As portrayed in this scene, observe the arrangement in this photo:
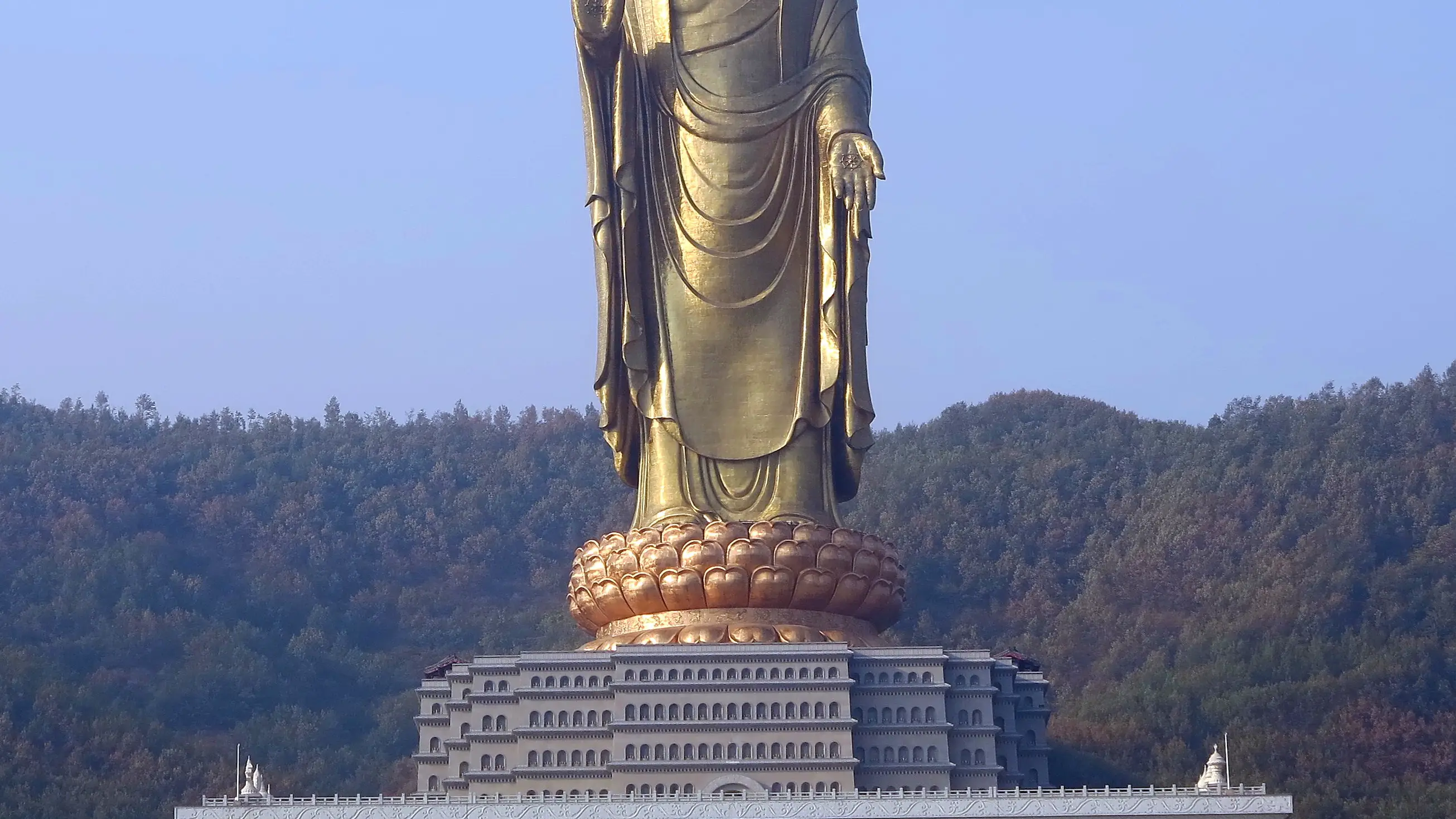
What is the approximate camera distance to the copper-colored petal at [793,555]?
19.5 m

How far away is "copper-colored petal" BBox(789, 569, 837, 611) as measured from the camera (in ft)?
63.9

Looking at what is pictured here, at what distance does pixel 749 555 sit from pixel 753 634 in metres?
0.57

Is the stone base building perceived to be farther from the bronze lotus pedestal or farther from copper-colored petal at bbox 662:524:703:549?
copper-colored petal at bbox 662:524:703:549

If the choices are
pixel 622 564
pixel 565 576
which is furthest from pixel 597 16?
pixel 565 576

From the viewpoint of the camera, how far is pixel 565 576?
34.9 meters

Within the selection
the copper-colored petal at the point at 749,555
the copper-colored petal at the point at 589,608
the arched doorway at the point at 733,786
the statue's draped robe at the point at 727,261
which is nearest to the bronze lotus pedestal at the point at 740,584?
the copper-colored petal at the point at 749,555

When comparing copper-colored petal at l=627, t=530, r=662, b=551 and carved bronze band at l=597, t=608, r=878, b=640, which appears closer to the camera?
carved bronze band at l=597, t=608, r=878, b=640

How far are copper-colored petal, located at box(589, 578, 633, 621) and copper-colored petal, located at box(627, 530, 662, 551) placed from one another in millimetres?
296

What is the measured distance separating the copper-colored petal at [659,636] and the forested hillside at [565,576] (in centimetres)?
651

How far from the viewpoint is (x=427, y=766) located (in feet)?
63.2

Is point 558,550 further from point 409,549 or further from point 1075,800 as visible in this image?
point 1075,800

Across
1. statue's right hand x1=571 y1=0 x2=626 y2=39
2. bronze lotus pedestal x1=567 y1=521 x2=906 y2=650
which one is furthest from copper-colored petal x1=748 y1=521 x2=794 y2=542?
statue's right hand x1=571 y1=0 x2=626 y2=39

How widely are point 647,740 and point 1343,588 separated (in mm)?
13194

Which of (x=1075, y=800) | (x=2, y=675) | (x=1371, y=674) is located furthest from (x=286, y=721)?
(x=1075, y=800)
